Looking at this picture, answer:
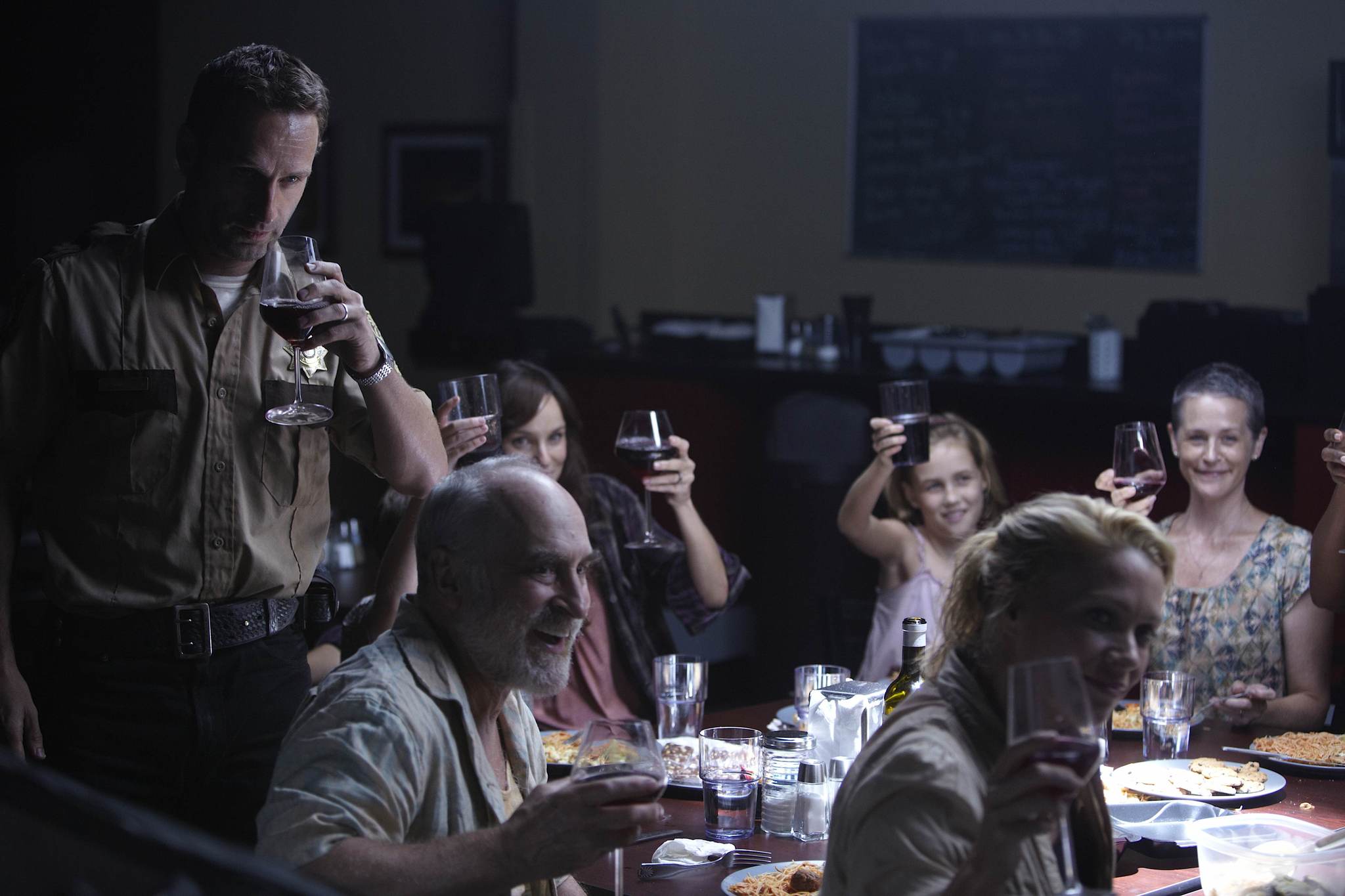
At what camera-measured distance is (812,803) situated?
2236mm

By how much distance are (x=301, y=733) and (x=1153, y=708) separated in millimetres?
1585

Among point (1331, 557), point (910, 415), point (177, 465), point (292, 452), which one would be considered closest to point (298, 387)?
point (292, 452)

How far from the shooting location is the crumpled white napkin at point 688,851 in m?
2.12

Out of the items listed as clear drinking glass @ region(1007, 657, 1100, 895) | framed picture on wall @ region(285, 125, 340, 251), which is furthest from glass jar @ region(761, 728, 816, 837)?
framed picture on wall @ region(285, 125, 340, 251)

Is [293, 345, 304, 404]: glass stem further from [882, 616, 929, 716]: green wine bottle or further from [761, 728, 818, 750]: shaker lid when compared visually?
[882, 616, 929, 716]: green wine bottle

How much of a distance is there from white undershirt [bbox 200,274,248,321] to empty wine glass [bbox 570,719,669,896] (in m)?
1.08

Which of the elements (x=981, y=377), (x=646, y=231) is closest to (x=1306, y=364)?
(x=981, y=377)

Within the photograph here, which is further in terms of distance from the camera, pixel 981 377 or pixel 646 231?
pixel 646 231

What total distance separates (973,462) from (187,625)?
2010mm

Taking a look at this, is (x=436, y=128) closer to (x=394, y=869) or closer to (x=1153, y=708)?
(x=1153, y=708)

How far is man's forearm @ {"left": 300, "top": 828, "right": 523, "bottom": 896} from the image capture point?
5.11 ft

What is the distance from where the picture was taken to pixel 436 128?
24.9 feet

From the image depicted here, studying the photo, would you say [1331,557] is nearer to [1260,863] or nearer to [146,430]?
[1260,863]

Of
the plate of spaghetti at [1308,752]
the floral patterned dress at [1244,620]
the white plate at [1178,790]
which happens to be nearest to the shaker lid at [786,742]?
the white plate at [1178,790]
